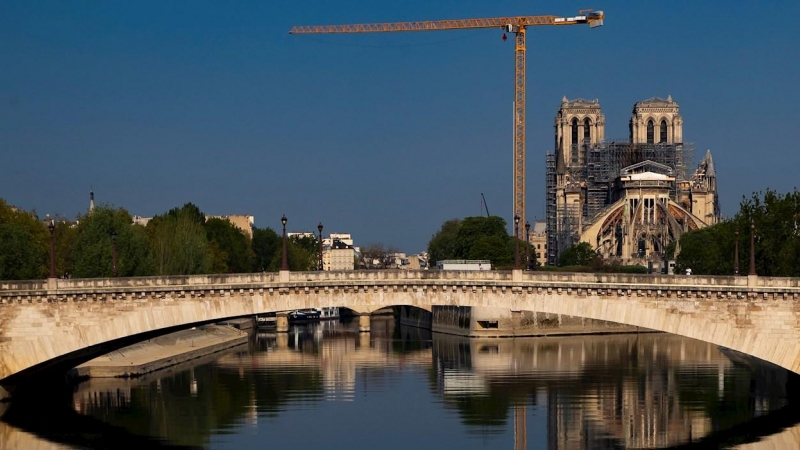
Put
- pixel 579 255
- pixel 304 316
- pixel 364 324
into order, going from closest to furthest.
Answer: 1. pixel 364 324
2. pixel 304 316
3. pixel 579 255

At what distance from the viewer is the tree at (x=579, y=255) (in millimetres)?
147000

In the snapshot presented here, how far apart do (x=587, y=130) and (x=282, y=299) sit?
128494mm

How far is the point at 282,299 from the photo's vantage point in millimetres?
53031

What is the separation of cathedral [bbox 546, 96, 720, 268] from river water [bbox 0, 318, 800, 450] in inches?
2868

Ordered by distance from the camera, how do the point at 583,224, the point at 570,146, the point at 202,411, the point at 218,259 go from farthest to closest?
the point at 570,146, the point at 583,224, the point at 218,259, the point at 202,411

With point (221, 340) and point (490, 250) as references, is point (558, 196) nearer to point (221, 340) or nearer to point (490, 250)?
point (490, 250)

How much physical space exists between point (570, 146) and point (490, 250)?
178 ft

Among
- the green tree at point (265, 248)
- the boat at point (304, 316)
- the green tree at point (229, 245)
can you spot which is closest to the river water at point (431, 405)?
the green tree at point (229, 245)

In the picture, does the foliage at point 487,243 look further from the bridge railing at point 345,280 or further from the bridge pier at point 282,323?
the bridge railing at point 345,280

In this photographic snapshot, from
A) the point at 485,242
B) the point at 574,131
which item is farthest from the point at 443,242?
the point at 485,242

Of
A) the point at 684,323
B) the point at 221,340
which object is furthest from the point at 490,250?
the point at 684,323

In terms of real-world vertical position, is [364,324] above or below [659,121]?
below

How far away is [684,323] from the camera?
5125 cm

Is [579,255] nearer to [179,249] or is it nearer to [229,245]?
[229,245]
